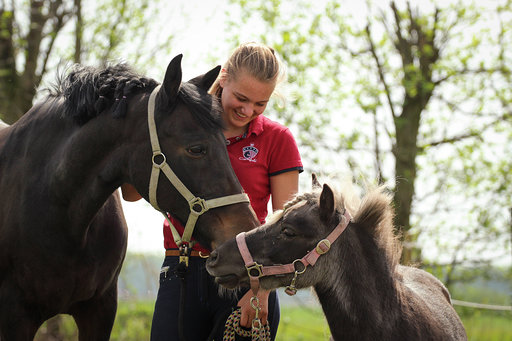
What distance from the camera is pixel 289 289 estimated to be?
125 inches

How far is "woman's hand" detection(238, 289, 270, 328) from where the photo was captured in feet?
10.3

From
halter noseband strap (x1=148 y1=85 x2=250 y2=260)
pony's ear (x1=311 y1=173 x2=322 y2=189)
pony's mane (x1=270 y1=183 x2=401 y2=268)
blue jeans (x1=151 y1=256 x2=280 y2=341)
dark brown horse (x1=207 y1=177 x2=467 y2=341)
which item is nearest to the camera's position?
halter noseband strap (x1=148 y1=85 x2=250 y2=260)

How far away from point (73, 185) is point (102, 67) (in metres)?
0.70

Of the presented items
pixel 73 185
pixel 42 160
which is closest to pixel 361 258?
pixel 73 185

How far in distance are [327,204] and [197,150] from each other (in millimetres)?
778

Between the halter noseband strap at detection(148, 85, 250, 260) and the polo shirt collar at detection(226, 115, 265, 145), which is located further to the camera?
the polo shirt collar at detection(226, 115, 265, 145)

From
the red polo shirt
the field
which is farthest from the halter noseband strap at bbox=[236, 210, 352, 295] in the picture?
the field

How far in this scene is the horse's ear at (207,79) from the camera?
315 centimetres

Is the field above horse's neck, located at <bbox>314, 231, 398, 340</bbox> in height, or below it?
below

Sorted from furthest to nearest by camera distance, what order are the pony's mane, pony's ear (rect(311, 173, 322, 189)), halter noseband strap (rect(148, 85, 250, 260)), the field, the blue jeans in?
the field
pony's ear (rect(311, 173, 322, 189))
the pony's mane
the blue jeans
halter noseband strap (rect(148, 85, 250, 260))

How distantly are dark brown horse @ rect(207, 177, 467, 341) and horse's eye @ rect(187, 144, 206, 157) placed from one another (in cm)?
50

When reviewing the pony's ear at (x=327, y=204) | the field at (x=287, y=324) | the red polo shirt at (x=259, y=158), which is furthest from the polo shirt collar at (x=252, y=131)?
the field at (x=287, y=324)

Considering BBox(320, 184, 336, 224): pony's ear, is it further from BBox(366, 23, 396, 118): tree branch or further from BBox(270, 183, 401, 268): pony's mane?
BBox(366, 23, 396, 118): tree branch

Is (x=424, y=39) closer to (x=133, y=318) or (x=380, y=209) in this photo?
(x=133, y=318)
